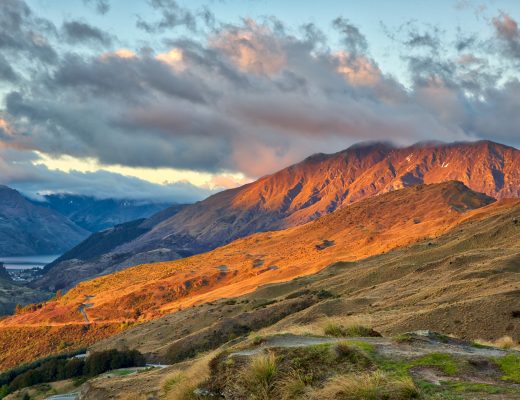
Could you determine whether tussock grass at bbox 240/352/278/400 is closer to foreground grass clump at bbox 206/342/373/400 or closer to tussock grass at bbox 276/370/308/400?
foreground grass clump at bbox 206/342/373/400

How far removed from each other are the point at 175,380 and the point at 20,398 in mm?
64119

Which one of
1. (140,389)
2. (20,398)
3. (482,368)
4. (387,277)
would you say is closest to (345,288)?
(387,277)

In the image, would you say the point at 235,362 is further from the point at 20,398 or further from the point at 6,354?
the point at 6,354

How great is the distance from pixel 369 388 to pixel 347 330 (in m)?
9.45

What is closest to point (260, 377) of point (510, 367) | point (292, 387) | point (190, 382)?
point (292, 387)

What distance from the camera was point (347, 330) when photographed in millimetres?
20984

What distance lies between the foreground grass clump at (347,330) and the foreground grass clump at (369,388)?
794 cm

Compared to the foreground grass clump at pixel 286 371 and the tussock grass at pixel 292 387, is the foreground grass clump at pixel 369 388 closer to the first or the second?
the tussock grass at pixel 292 387

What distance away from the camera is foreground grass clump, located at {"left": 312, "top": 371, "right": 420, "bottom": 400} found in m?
11.7

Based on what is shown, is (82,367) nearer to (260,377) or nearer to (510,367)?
(260,377)

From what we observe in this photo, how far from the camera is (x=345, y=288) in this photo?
83875 millimetres

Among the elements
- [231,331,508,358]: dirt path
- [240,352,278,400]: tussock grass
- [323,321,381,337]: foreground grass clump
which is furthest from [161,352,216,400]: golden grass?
[323,321,381,337]: foreground grass clump

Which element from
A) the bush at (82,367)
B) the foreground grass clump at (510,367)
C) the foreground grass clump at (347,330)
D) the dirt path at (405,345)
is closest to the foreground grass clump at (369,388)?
the dirt path at (405,345)

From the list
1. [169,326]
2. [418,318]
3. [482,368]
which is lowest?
[169,326]
